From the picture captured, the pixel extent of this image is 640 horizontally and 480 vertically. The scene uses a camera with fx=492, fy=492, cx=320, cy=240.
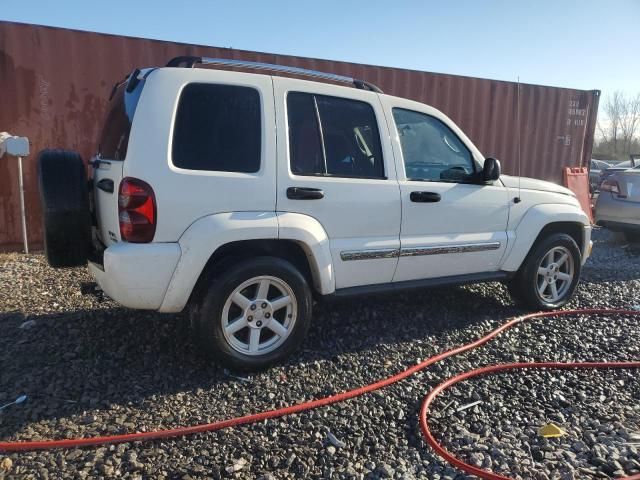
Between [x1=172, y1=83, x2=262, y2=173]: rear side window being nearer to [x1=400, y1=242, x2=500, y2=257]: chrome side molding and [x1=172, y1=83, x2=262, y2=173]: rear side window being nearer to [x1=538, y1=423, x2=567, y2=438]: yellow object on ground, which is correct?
[x1=400, y1=242, x2=500, y2=257]: chrome side molding

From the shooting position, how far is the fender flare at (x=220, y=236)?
2852 millimetres

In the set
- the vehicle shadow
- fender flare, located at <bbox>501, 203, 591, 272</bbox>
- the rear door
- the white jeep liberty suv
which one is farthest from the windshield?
fender flare, located at <bbox>501, 203, 591, 272</bbox>

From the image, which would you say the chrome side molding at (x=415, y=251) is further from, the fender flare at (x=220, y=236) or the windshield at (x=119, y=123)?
the windshield at (x=119, y=123)

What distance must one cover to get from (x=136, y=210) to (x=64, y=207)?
588mm

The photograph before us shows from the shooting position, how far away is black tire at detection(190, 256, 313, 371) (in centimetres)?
298

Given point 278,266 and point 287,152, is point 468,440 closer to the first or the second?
point 278,266

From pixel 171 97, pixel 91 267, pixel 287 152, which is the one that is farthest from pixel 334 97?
pixel 91 267

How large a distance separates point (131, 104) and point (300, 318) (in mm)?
1704

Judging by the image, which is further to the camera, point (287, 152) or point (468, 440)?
point (287, 152)

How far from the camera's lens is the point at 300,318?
3.27 meters

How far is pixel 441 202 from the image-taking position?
373cm

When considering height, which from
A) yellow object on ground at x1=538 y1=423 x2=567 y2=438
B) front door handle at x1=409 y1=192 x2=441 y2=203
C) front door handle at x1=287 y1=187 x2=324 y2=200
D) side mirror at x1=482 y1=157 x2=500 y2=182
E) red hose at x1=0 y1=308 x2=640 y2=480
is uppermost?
side mirror at x1=482 y1=157 x2=500 y2=182

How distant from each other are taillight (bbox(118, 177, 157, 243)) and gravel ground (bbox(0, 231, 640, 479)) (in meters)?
0.94

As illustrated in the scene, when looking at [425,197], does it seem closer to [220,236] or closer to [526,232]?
[526,232]
